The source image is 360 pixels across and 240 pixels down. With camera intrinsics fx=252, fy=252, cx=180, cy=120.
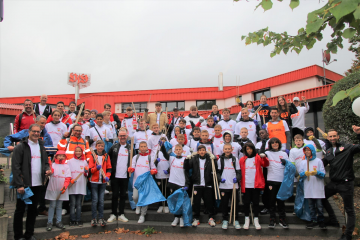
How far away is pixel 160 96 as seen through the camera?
2875cm

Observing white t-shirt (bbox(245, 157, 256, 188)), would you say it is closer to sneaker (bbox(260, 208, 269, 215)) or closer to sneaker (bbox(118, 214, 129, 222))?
sneaker (bbox(260, 208, 269, 215))

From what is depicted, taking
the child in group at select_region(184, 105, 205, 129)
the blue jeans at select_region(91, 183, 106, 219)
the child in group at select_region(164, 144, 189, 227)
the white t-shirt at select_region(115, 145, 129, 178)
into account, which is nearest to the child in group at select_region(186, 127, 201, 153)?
the child in group at select_region(164, 144, 189, 227)

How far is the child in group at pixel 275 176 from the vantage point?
538 cm

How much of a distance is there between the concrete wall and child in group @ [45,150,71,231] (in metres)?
19.1

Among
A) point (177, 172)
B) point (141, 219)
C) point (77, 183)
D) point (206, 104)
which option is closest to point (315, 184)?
point (177, 172)

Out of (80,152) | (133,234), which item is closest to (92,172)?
(80,152)

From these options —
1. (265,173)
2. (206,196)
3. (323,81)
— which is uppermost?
(323,81)

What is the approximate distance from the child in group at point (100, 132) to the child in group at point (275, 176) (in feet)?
13.8

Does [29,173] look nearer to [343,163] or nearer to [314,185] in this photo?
[314,185]

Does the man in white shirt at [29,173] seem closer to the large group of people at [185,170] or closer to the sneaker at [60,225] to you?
the large group of people at [185,170]

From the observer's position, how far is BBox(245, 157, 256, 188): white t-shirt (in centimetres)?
552

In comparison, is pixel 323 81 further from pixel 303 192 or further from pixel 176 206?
pixel 176 206

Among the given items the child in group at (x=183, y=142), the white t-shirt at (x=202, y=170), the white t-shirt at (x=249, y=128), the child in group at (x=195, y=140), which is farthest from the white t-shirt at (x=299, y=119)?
the child in group at (x=183, y=142)

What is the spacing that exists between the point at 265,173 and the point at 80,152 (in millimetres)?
4220
